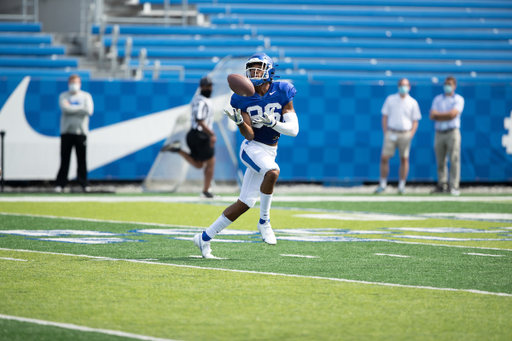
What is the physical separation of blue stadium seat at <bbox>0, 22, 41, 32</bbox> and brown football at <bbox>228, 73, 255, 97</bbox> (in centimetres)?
1275

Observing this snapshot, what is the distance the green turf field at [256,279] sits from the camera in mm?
3783

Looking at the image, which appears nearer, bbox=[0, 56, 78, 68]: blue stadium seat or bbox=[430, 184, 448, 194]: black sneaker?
bbox=[430, 184, 448, 194]: black sneaker

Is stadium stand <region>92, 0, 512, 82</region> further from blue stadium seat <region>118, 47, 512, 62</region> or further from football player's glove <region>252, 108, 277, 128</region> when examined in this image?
football player's glove <region>252, 108, 277, 128</region>

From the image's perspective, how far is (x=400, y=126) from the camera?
13.4m

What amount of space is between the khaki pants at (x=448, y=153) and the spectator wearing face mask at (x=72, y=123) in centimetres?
584

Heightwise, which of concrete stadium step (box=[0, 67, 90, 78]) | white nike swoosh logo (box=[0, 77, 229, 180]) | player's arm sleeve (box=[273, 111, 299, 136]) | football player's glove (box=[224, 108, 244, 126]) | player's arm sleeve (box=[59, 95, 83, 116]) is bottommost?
white nike swoosh logo (box=[0, 77, 229, 180])

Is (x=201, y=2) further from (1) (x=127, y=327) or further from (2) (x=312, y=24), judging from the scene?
(1) (x=127, y=327)

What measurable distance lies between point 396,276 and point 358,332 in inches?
65.3

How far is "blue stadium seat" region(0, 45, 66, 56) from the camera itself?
16.7 meters

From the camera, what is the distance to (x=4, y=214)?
9.42m

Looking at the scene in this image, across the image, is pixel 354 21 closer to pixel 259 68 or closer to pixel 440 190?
pixel 440 190

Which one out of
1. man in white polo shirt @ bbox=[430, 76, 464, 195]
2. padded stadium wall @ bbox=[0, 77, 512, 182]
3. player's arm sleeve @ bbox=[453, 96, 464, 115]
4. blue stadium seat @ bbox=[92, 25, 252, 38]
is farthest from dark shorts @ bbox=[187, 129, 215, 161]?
blue stadium seat @ bbox=[92, 25, 252, 38]

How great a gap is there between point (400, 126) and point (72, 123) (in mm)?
5380

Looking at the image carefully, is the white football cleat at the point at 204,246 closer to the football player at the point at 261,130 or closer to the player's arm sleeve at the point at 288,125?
the football player at the point at 261,130
